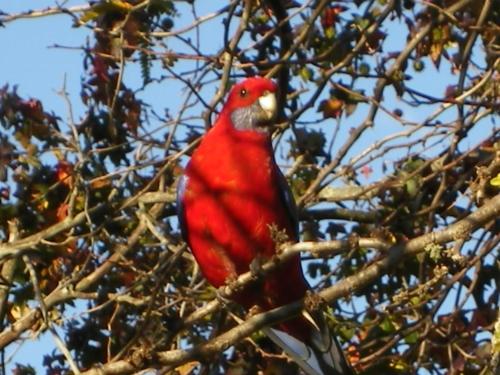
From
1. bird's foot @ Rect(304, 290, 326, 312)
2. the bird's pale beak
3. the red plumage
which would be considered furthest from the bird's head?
bird's foot @ Rect(304, 290, 326, 312)

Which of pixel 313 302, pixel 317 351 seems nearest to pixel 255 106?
pixel 317 351

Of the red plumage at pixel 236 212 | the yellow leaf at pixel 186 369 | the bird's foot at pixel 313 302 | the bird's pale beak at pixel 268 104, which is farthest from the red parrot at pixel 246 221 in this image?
the bird's foot at pixel 313 302

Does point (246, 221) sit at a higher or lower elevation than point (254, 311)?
higher

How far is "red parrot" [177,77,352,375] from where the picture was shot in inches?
195

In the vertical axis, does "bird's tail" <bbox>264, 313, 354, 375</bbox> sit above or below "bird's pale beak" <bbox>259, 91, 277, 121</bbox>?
below

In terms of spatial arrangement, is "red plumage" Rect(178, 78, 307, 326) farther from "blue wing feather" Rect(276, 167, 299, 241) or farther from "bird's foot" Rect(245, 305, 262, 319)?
"bird's foot" Rect(245, 305, 262, 319)

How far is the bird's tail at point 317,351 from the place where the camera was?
5.03 m

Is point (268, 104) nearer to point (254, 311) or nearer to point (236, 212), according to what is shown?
point (236, 212)

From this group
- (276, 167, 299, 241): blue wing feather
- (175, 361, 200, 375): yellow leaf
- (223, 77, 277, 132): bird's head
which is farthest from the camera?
(175, 361, 200, 375): yellow leaf

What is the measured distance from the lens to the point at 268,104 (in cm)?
535

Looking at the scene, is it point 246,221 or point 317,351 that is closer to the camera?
point 246,221

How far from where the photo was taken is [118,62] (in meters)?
5.66

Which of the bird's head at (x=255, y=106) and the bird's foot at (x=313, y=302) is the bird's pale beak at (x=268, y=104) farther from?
the bird's foot at (x=313, y=302)

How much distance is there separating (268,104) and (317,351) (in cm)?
92
